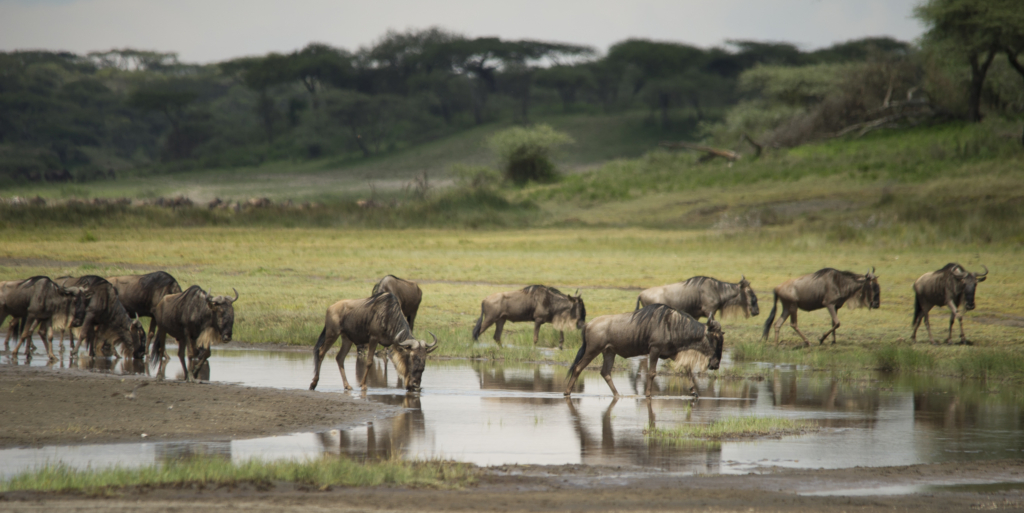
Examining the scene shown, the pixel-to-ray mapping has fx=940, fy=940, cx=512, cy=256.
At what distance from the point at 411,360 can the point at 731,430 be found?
147 inches

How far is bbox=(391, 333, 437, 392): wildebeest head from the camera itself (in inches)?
425

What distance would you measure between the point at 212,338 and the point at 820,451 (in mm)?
7216

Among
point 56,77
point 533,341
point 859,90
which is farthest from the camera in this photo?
point 56,77

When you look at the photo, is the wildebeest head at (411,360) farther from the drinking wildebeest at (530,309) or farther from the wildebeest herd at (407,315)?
the drinking wildebeest at (530,309)

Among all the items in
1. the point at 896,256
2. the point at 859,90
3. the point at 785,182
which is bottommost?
the point at 896,256

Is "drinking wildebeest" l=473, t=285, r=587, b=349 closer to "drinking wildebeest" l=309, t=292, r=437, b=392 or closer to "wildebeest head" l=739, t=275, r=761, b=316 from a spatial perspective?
"wildebeest head" l=739, t=275, r=761, b=316

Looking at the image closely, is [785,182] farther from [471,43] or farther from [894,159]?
[471,43]

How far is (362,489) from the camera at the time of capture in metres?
6.89

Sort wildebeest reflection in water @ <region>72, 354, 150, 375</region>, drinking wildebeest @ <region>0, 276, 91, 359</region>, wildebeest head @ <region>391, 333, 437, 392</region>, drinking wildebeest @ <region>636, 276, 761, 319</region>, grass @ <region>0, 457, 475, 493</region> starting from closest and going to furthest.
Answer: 1. grass @ <region>0, 457, 475, 493</region>
2. wildebeest head @ <region>391, 333, 437, 392</region>
3. wildebeest reflection in water @ <region>72, 354, 150, 375</region>
4. drinking wildebeest @ <region>0, 276, 91, 359</region>
5. drinking wildebeest @ <region>636, 276, 761, 319</region>

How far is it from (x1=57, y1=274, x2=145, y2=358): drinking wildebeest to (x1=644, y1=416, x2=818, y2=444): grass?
781 centimetres

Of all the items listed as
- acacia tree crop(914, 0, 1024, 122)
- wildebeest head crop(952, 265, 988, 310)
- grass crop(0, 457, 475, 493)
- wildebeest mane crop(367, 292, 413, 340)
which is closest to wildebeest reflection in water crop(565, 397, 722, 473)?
grass crop(0, 457, 475, 493)

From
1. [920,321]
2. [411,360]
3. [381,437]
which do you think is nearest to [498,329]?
[411,360]

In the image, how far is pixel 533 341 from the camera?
16.5 m

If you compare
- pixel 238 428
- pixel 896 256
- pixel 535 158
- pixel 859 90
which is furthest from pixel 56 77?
pixel 238 428
